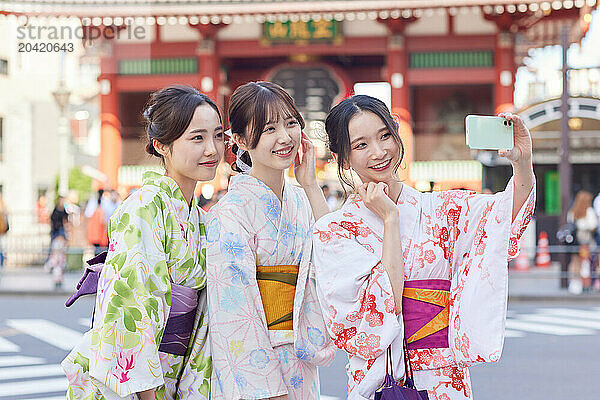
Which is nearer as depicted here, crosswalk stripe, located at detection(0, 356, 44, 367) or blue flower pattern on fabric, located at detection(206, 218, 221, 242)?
blue flower pattern on fabric, located at detection(206, 218, 221, 242)

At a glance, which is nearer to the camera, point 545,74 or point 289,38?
point 289,38

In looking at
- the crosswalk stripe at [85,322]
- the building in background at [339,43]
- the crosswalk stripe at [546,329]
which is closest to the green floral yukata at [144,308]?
the crosswalk stripe at [546,329]

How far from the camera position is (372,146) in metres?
2.65

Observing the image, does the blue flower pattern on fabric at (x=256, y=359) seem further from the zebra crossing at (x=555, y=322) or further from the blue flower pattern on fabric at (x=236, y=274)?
the zebra crossing at (x=555, y=322)

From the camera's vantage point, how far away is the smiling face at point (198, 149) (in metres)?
2.87

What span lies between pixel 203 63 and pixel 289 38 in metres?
1.80

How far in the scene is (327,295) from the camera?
2.57 metres

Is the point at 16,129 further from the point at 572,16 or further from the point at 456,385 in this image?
the point at 456,385

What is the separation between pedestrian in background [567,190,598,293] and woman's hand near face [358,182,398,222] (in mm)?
9650

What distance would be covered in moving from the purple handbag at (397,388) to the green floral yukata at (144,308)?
2.23ft

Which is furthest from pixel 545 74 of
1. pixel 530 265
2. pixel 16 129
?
pixel 16 129

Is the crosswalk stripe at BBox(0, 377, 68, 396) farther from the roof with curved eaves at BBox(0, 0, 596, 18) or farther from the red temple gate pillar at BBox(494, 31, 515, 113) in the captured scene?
the red temple gate pillar at BBox(494, 31, 515, 113)

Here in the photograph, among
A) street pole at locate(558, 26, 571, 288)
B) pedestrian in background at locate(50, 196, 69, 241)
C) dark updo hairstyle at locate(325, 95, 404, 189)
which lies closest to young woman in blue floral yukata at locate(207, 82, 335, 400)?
dark updo hairstyle at locate(325, 95, 404, 189)

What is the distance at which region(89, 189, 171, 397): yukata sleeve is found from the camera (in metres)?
2.63
